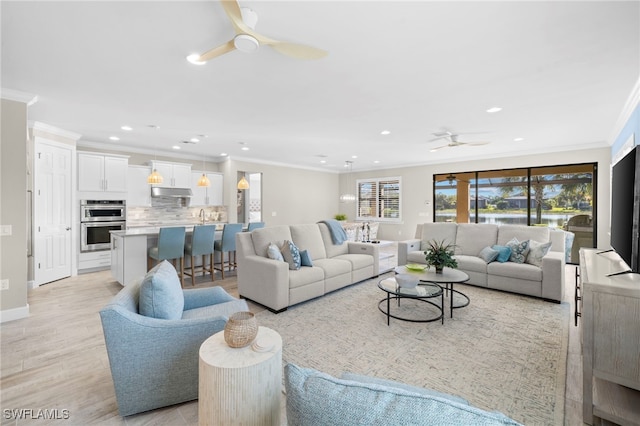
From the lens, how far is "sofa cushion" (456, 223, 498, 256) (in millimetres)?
4844

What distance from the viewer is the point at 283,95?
11.2 ft

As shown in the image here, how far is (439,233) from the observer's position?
5.38 meters

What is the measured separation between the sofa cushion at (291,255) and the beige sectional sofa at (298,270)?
0.09 meters

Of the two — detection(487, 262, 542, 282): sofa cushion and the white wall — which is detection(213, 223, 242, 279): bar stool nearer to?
detection(487, 262, 542, 282): sofa cushion

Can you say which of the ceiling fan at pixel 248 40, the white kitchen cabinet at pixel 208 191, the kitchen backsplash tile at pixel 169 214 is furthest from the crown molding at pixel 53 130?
the ceiling fan at pixel 248 40

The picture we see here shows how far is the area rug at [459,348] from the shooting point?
2051 mm

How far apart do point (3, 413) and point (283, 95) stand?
345cm

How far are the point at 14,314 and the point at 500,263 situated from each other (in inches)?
244

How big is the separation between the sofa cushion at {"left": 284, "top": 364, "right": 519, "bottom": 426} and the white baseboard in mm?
4242

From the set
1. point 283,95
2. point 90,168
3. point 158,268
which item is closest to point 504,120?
point 283,95

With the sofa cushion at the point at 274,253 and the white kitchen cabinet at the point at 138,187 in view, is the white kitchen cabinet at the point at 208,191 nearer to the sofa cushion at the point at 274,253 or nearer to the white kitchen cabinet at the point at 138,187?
the white kitchen cabinet at the point at 138,187

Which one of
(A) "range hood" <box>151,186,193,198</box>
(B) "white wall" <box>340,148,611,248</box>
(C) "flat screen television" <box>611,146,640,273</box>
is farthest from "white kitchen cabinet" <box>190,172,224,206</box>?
(C) "flat screen television" <box>611,146,640,273</box>

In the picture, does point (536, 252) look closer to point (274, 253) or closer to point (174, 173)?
point (274, 253)

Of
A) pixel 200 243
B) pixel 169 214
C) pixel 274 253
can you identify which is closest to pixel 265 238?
pixel 274 253
